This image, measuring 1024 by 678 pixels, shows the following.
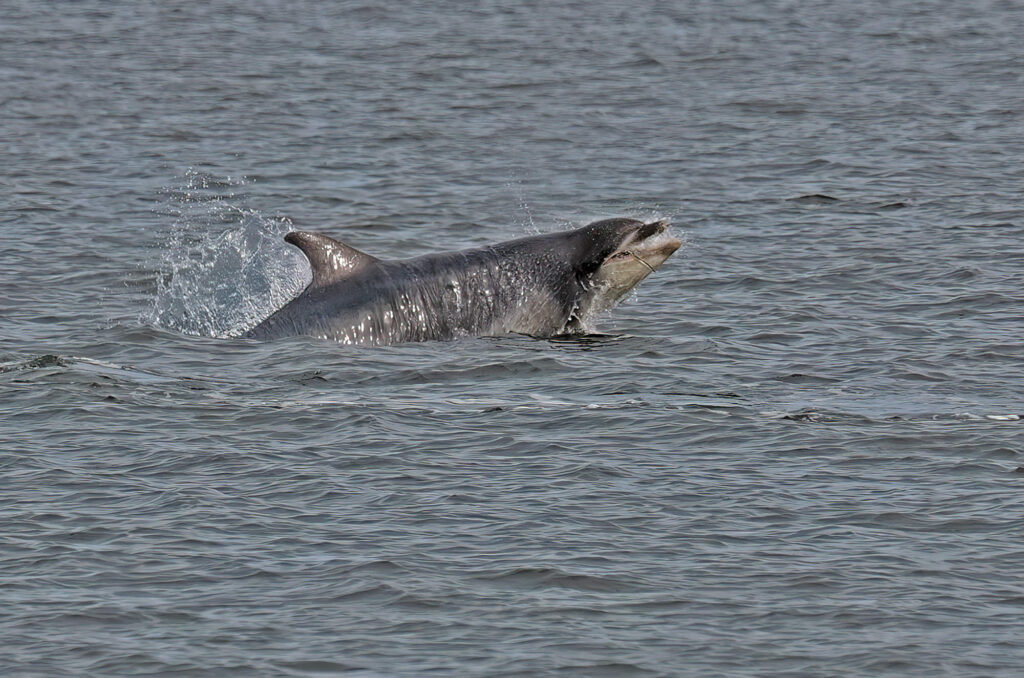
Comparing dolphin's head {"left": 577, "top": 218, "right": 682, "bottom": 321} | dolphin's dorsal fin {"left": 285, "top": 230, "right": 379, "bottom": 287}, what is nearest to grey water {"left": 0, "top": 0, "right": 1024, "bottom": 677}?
dolphin's head {"left": 577, "top": 218, "right": 682, "bottom": 321}

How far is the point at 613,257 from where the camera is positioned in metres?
22.9

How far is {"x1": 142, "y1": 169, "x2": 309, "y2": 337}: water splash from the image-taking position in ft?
73.9

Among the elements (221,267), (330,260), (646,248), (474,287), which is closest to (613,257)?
(646,248)

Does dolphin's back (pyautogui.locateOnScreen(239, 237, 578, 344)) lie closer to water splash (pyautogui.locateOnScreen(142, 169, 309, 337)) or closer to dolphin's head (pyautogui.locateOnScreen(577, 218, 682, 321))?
dolphin's head (pyautogui.locateOnScreen(577, 218, 682, 321))

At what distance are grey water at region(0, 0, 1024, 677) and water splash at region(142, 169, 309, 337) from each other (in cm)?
8

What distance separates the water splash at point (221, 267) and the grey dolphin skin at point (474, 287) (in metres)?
1.06

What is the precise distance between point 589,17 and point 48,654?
40.4 m

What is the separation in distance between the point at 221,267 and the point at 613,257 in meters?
5.10

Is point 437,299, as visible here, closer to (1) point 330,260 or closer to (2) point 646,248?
(1) point 330,260

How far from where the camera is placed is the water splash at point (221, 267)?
73.9 feet

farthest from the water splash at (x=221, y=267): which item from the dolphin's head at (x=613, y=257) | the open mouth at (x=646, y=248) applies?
the open mouth at (x=646, y=248)

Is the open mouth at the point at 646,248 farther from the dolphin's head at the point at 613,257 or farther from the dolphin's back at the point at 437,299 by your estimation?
the dolphin's back at the point at 437,299

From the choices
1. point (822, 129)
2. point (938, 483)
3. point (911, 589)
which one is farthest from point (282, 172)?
point (911, 589)

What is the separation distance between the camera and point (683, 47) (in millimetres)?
46031
